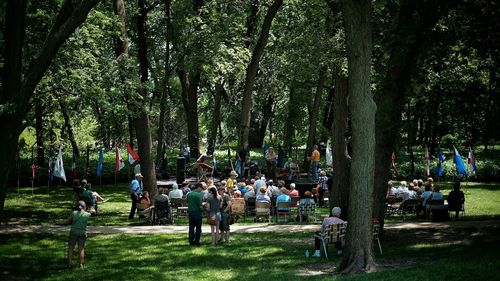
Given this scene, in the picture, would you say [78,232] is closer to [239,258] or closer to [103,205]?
[239,258]

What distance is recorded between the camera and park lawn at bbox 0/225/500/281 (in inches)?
474

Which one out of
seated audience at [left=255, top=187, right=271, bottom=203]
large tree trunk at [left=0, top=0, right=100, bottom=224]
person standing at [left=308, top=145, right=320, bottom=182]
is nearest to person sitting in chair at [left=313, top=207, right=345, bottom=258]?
seated audience at [left=255, top=187, right=271, bottom=203]

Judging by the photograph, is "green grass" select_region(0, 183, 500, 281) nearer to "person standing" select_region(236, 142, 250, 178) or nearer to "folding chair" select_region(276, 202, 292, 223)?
"folding chair" select_region(276, 202, 292, 223)

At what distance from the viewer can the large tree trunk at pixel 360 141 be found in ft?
39.8

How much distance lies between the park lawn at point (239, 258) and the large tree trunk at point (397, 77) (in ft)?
6.57

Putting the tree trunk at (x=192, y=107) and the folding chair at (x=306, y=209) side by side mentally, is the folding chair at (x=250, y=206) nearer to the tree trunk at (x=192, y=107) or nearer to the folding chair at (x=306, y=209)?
the folding chair at (x=306, y=209)

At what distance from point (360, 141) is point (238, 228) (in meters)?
8.64

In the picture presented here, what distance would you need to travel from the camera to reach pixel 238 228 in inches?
788

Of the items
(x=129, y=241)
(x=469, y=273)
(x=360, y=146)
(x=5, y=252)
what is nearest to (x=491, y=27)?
(x=360, y=146)

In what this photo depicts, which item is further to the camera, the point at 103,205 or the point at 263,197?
the point at 103,205

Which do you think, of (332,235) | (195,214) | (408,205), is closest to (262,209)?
(195,214)

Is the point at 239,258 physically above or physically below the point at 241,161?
below

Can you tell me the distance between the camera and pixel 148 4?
1202 inches

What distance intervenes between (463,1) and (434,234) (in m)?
6.49
